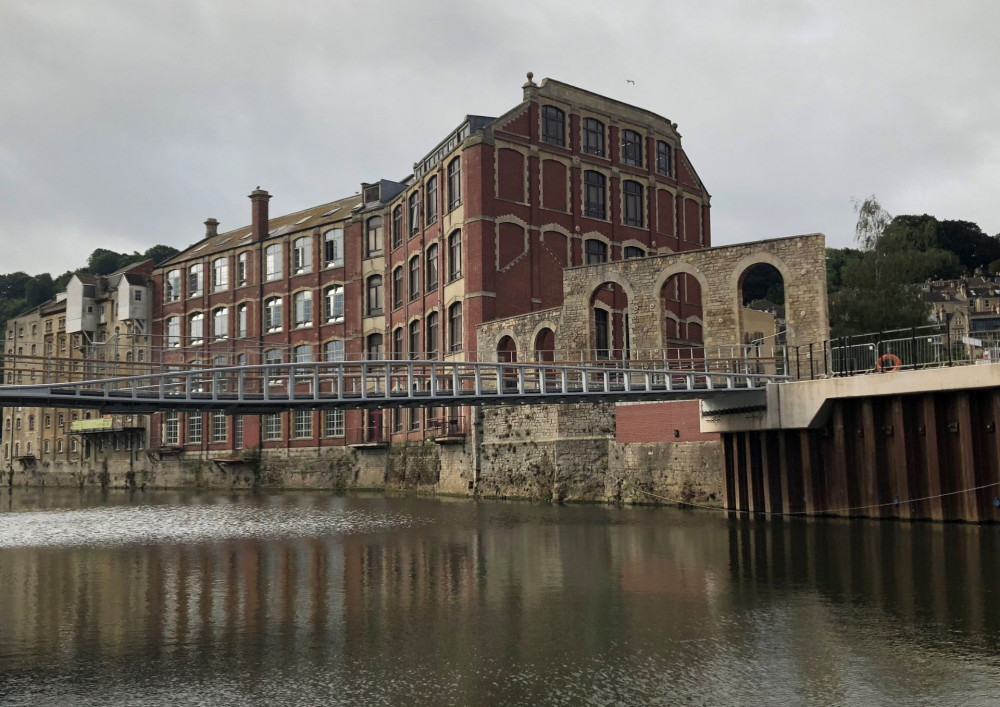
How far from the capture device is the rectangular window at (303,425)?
50500mm

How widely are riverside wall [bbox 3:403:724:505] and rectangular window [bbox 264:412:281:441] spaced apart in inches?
38.6

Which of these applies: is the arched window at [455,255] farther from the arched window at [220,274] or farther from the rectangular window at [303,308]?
the arched window at [220,274]

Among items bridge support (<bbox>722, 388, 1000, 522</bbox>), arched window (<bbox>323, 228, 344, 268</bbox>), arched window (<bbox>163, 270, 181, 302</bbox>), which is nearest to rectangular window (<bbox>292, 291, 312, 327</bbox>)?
arched window (<bbox>323, 228, 344, 268</bbox>)

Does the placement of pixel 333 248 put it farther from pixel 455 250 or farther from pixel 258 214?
pixel 455 250

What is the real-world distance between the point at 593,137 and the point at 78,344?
44380 millimetres

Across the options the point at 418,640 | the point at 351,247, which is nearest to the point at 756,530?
the point at 418,640

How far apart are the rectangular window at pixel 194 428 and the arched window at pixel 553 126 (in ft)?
92.2

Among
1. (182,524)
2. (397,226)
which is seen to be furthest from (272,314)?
(182,524)

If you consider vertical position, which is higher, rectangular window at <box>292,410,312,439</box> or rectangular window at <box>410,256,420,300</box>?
rectangular window at <box>410,256,420,300</box>

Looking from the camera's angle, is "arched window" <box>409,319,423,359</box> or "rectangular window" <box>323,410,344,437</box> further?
"rectangular window" <box>323,410,344,437</box>

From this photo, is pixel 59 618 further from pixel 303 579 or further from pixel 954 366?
pixel 954 366

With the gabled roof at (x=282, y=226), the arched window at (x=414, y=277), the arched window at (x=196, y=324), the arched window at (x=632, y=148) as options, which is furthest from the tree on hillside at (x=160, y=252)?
the arched window at (x=632, y=148)

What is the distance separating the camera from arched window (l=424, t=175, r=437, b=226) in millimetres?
44125

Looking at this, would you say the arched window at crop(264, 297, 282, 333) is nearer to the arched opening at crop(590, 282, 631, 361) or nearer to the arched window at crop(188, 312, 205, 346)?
the arched window at crop(188, 312, 205, 346)
